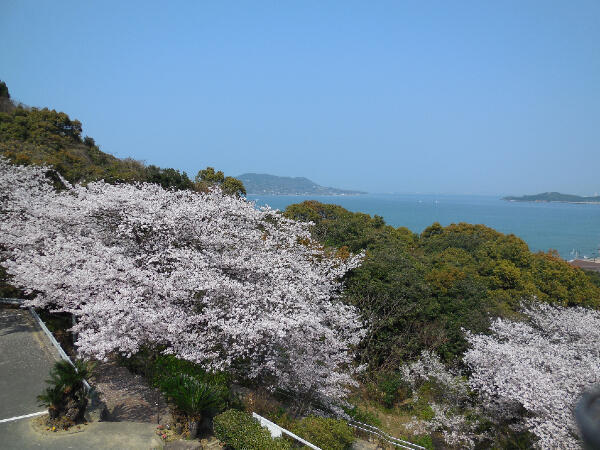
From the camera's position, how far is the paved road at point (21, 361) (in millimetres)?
8219

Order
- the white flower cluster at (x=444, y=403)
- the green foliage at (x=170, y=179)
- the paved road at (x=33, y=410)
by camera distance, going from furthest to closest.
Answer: the green foliage at (x=170, y=179), the white flower cluster at (x=444, y=403), the paved road at (x=33, y=410)

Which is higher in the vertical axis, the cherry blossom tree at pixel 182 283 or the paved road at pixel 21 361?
the cherry blossom tree at pixel 182 283

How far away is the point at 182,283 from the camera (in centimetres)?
938

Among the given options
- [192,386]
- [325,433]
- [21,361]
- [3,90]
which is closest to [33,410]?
[21,361]

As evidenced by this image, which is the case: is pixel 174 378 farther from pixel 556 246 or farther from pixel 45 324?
pixel 556 246

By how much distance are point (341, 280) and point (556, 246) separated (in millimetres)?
85935

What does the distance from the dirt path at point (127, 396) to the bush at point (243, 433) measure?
1.58 m

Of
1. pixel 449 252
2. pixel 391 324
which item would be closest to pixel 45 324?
pixel 391 324

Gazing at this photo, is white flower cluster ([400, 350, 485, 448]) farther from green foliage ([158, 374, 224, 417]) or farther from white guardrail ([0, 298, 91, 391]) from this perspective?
white guardrail ([0, 298, 91, 391])

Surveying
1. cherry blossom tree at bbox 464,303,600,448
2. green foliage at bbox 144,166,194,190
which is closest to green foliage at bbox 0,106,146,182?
green foliage at bbox 144,166,194,190

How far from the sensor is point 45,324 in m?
12.0

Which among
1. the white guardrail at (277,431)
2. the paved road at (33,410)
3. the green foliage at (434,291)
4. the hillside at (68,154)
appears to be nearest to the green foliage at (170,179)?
the hillside at (68,154)

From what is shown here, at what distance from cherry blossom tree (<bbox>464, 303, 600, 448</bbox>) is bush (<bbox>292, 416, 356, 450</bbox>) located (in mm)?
4470

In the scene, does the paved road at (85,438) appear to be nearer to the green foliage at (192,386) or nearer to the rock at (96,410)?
the rock at (96,410)
